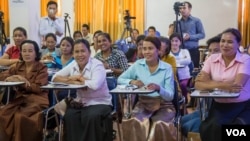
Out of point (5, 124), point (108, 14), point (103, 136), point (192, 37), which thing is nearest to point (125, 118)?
point (103, 136)

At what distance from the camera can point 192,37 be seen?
6352 millimetres

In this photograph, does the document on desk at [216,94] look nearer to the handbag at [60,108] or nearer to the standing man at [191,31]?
the handbag at [60,108]

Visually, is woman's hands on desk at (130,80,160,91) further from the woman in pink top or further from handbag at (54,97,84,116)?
handbag at (54,97,84,116)

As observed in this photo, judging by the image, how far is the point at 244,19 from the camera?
8.27 meters

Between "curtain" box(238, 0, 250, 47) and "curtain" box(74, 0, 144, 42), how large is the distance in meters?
2.20

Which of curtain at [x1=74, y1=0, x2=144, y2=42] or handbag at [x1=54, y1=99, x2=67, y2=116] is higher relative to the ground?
curtain at [x1=74, y1=0, x2=144, y2=42]

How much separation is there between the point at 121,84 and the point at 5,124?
1093 millimetres

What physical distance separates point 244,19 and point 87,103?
575 cm

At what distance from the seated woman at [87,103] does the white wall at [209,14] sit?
5.43 m

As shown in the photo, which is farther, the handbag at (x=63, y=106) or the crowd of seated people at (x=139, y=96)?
the handbag at (x=63, y=106)

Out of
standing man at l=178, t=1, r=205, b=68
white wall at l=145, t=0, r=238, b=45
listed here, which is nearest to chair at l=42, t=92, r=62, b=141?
standing man at l=178, t=1, r=205, b=68

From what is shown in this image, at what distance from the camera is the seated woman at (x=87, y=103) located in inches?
130

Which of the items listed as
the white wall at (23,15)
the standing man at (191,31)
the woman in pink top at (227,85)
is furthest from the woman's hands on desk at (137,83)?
the white wall at (23,15)

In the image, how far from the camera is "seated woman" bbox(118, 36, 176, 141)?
10.5 feet
